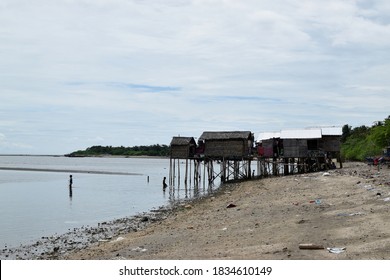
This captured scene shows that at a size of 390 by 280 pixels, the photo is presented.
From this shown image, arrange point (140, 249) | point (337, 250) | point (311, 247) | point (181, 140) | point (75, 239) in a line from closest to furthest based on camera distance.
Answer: point (337, 250), point (311, 247), point (140, 249), point (75, 239), point (181, 140)

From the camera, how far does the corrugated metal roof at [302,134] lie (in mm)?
45438

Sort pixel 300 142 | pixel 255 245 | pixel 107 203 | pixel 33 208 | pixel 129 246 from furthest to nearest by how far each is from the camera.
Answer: pixel 300 142 < pixel 107 203 < pixel 33 208 < pixel 129 246 < pixel 255 245

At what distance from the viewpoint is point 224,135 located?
1975 inches

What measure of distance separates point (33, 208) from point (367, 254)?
2928 cm

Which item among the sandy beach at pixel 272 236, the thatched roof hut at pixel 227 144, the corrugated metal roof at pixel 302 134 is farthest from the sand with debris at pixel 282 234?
the thatched roof hut at pixel 227 144

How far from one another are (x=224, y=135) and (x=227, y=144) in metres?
1.14

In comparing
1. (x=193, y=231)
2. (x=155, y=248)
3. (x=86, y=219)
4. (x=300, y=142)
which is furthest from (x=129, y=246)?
(x=300, y=142)

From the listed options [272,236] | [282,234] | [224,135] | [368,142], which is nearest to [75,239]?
[272,236]

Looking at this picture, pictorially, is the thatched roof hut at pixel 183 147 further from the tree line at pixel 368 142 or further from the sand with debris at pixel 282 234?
the sand with debris at pixel 282 234

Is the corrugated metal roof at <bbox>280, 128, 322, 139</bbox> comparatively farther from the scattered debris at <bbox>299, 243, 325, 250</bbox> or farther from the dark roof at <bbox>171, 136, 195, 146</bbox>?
the scattered debris at <bbox>299, 243, 325, 250</bbox>

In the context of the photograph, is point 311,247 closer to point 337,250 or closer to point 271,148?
point 337,250
